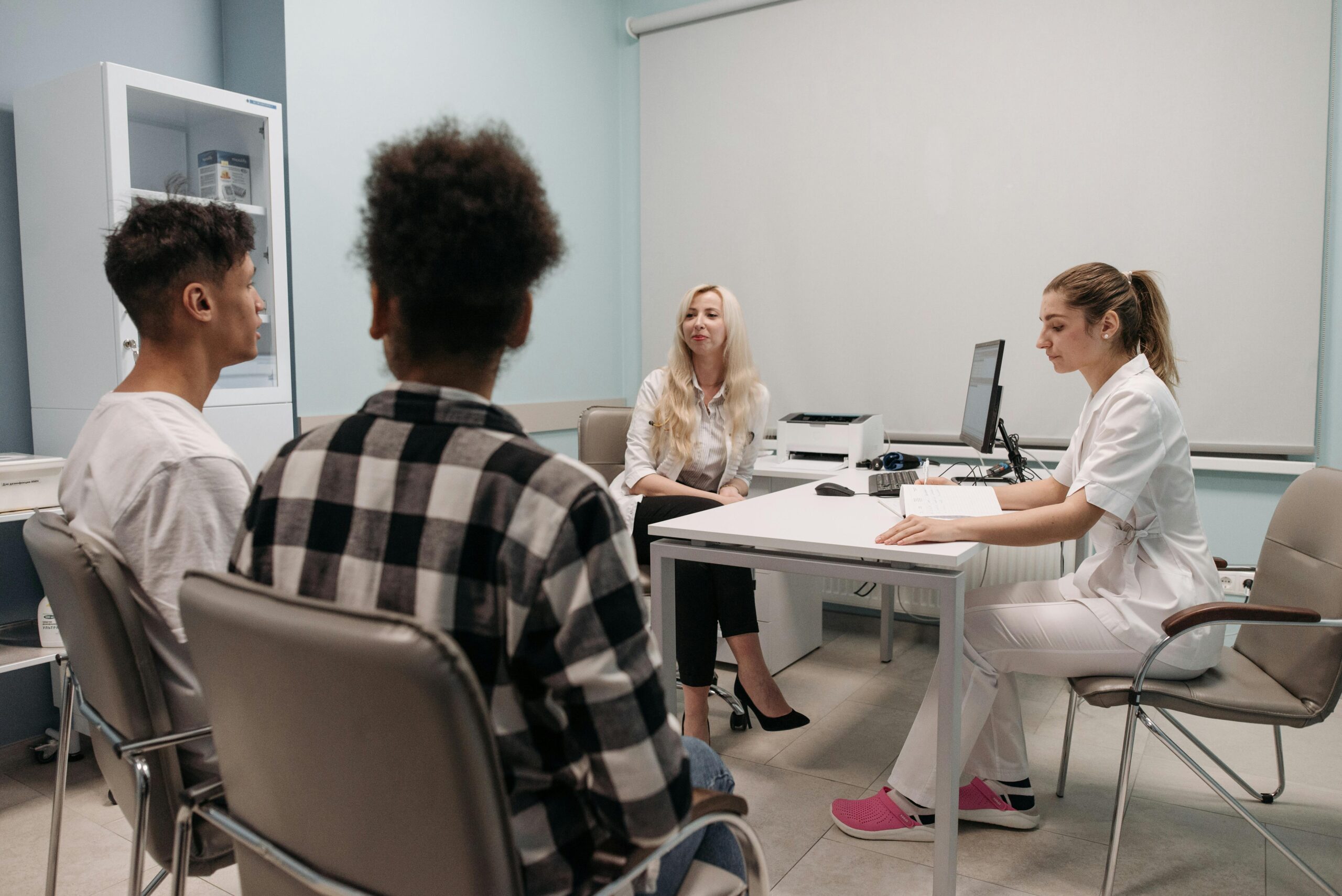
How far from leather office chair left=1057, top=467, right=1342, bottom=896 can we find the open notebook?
0.42 meters

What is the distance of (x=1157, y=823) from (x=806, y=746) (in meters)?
0.91

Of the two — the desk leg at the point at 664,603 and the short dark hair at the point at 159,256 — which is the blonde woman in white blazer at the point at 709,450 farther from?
the short dark hair at the point at 159,256

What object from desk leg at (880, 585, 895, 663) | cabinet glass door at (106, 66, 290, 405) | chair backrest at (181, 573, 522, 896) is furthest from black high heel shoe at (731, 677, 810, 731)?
chair backrest at (181, 573, 522, 896)

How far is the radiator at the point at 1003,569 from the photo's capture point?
3352 millimetres

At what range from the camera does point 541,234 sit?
0.87 metres

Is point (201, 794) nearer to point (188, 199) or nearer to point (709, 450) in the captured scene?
point (188, 199)

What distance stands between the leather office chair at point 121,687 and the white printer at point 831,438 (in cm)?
255

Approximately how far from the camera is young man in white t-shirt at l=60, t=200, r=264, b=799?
125 centimetres

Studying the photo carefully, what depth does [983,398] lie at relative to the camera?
2.81 metres

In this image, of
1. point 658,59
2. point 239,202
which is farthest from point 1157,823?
point 658,59

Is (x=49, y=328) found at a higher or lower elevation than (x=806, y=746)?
higher

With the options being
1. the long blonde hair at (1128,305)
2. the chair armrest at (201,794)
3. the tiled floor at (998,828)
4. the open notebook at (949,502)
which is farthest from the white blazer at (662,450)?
the chair armrest at (201,794)

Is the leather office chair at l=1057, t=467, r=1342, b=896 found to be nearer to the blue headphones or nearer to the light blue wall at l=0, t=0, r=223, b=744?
the blue headphones

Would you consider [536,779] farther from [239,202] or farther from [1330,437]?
[1330,437]
